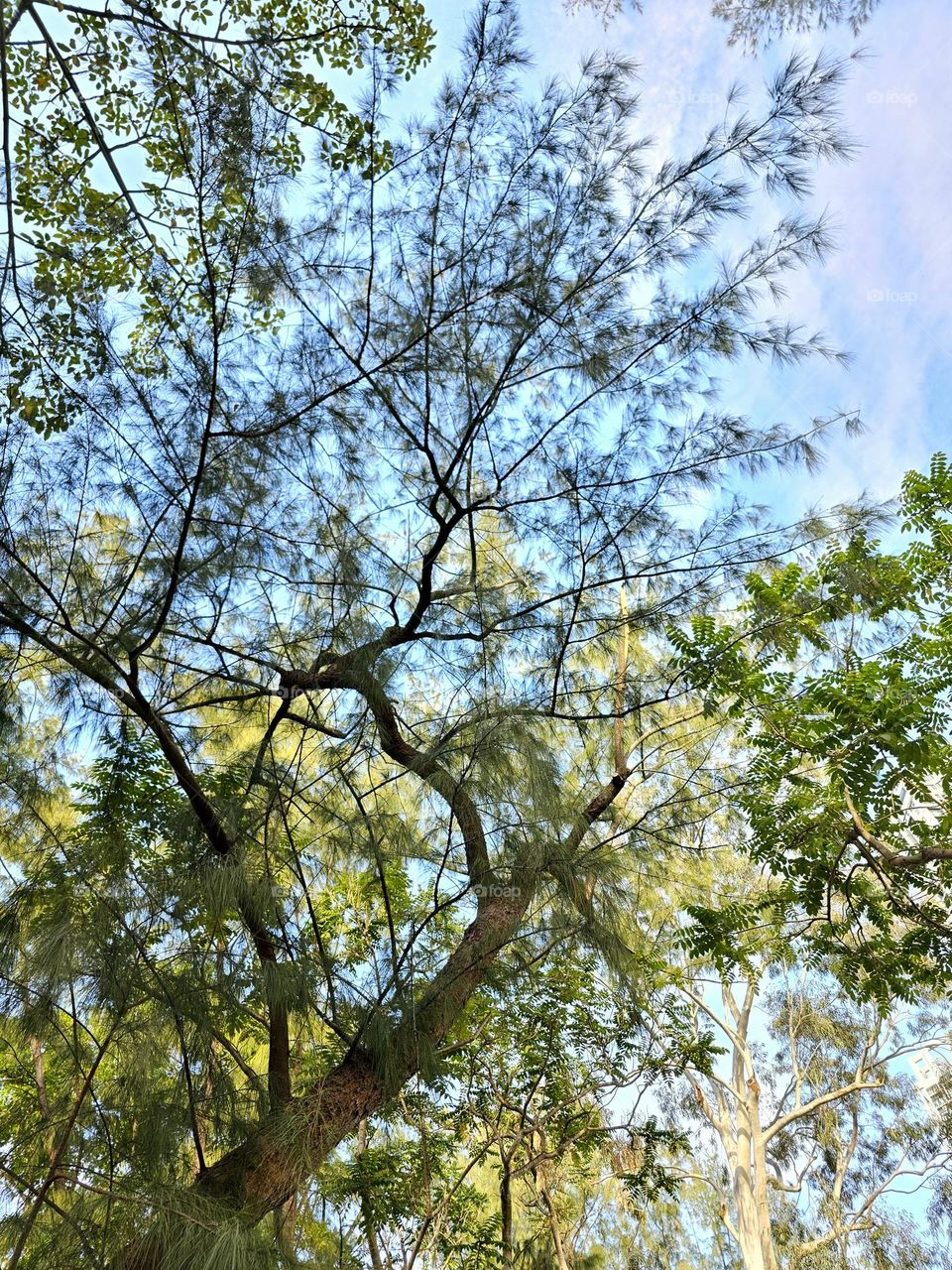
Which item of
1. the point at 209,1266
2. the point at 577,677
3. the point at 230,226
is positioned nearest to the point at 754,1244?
the point at 577,677

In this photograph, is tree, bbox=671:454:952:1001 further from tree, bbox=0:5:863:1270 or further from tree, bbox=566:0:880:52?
tree, bbox=566:0:880:52

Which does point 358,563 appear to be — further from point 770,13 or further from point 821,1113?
point 821,1113

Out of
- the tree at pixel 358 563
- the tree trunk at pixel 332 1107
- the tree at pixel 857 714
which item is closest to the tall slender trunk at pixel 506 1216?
the tree at pixel 358 563

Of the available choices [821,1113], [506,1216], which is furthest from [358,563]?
[821,1113]

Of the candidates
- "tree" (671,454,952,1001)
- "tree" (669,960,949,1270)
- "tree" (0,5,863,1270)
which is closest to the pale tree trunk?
"tree" (669,960,949,1270)

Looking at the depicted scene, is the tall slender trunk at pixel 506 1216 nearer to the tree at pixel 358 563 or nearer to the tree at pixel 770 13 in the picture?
the tree at pixel 358 563

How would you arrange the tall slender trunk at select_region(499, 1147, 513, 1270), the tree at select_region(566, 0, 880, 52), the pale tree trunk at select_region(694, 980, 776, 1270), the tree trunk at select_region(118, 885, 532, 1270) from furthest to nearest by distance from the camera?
the pale tree trunk at select_region(694, 980, 776, 1270)
the tall slender trunk at select_region(499, 1147, 513, 1270)
the tree at select_region(566, 0, 880, 52)
the tree trunk at select_region(118, 885, 532, 1270)

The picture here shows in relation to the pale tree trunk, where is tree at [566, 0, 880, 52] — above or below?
above

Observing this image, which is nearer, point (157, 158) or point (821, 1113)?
point (157, 158)

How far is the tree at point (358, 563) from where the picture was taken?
2.60m

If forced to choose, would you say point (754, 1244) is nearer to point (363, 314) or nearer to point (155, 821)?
point (155, 821)

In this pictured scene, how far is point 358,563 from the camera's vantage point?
3.36 metres

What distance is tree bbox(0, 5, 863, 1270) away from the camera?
8.54 ft

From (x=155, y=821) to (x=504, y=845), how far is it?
1226 mm
